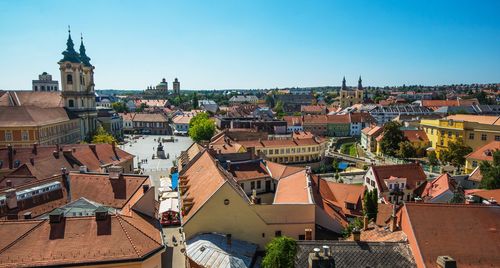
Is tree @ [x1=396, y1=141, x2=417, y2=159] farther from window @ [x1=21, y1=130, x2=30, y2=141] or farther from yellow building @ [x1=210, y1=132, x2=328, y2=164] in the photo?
window @ [x1=21, y1=130, x2=30, y2=141]

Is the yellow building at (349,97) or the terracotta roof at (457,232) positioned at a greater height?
the yellow building at (349,97)

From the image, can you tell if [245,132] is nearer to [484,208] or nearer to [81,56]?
[81,56]

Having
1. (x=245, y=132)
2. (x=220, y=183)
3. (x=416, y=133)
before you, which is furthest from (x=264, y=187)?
(x=416, y=133)

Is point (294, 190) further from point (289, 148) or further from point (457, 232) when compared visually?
point (289, 148)

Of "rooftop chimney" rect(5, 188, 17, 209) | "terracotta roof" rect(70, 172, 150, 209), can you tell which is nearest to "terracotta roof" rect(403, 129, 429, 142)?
"terracotta roof" rect(70, 172, 150, 209)

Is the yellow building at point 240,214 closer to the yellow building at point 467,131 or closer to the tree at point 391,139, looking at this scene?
the tree at point 391,139

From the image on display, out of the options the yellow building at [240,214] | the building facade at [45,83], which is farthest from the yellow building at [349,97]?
the yellow building at [240,214]
